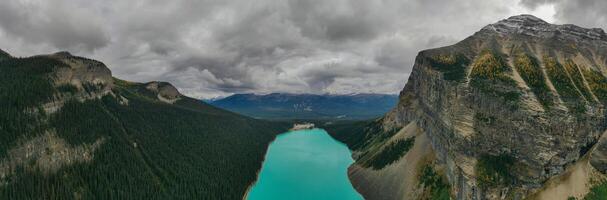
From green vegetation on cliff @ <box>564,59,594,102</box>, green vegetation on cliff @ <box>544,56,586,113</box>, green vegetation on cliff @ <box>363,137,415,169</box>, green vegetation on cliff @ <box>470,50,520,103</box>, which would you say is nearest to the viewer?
green vegetation on cliff @ <box>544,56,586,113</box>

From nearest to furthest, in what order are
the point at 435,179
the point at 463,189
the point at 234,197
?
the point at 463,189 → the point at 435,179 → the point at 234,197

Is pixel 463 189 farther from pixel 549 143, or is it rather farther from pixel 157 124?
pixel 157 124

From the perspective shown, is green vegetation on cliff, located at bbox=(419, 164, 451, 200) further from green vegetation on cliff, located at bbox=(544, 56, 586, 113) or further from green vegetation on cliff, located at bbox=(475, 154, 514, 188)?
green vegetation on cliff, located at bbox=(544, 56, 586, 113)

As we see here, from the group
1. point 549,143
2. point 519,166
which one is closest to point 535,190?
point 519,166

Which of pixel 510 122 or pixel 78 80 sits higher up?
pixel 78 80

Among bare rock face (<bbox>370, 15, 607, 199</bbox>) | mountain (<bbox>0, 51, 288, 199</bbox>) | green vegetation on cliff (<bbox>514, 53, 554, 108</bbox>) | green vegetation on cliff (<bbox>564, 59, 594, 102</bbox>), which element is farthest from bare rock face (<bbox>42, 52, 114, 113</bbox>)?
green vegetation on cliff (<bbox>564, 59, 594, 102</bbox>)

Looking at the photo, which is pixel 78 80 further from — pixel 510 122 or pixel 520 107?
pixel 520 107

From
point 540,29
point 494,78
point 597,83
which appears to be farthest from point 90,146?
point 540,29
